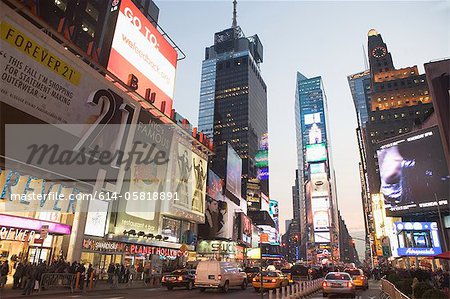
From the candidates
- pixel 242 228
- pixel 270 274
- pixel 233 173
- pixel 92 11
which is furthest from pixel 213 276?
pixel 242 228

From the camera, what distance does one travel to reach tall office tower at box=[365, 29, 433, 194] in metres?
122

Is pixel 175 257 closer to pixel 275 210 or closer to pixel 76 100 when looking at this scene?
pixel 76 100

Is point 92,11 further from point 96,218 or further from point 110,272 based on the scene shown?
point 110,272

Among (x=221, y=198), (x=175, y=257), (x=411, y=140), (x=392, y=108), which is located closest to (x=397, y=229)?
(x=411, y=140)

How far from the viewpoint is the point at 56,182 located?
27.5 metres

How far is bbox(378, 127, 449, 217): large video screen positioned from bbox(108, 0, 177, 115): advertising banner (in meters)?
41.5

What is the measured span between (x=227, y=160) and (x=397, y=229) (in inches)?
1557

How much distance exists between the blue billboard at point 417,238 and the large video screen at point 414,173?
17.6 ft

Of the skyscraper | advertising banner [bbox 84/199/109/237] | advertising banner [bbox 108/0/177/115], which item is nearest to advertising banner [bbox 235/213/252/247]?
advertising banner [bbox 108/0/177/115]

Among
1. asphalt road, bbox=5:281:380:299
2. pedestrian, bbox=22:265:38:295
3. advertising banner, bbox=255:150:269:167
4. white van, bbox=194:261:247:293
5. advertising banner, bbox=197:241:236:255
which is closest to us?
pedestrian, bbox=22:265:38:295

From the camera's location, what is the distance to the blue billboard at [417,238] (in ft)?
185

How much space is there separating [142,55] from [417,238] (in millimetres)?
56242

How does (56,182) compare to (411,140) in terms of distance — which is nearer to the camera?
(56,182)

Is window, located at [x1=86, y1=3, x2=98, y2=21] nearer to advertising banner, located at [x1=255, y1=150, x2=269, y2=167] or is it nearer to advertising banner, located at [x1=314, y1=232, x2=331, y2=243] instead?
advertising banner, located at [x1=314, y1=232, x2=331, y2=243]
